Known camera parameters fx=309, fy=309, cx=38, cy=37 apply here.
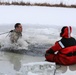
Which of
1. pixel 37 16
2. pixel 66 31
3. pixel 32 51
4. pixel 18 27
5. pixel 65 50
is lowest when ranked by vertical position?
pixel 32 51

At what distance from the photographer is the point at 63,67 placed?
698cm

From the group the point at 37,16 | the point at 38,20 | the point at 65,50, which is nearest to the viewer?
the point at 65,50

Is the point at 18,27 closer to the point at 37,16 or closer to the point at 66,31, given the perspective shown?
the point at 66,31

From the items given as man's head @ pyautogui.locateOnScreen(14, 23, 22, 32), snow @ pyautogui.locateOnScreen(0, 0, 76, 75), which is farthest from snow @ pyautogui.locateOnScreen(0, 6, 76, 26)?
man's head @ pyautogui.locateOnScreen(14, 23, 22, 32)

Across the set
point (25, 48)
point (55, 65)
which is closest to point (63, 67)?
point (55, 65)

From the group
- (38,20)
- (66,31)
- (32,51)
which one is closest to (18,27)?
(32,51)

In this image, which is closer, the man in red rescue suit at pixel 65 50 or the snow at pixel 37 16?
the man in red rescue suit at pixel 65 50

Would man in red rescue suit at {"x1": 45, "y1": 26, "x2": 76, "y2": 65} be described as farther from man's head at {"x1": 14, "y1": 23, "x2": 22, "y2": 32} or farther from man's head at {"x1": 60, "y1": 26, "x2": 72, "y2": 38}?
man's head at {"x1": 14, "y1": 23, "x2": 22, "y2": 32}

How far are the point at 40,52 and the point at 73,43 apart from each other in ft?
4.50

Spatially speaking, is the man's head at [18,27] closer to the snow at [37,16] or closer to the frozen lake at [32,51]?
the frozen lake at [32,51]

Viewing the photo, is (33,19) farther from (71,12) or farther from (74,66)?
(74,66)

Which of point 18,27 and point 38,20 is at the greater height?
point 18,27

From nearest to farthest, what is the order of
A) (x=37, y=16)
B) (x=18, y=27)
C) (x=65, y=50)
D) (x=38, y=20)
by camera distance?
1. (x=65, y=50)
2. (x=18, y=27)
3. (x=38, y=20)
4. (x=37, y=16)

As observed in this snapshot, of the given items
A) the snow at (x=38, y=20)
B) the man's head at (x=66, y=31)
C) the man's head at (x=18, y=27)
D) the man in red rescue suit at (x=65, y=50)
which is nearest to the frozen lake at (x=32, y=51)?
the snow at (x=38, y=20)
